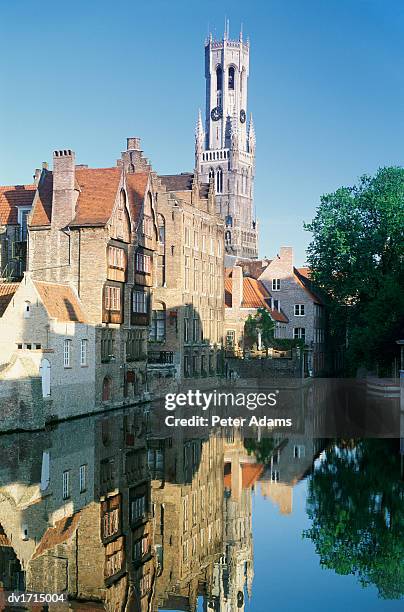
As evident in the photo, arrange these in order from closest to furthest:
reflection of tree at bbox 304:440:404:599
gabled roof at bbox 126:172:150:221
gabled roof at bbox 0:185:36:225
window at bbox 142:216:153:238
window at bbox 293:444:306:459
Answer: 1. reflection of tree at bbox 304:440:404:599
2. window at bbox 293:444:306:459
3. gabled roof at bbox 0:185:36:225
4. gabled roof at bbox 126:172:150:221
5. window at bbox 142:216:153:238

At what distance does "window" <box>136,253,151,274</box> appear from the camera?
55.4m

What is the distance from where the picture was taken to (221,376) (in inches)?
2837

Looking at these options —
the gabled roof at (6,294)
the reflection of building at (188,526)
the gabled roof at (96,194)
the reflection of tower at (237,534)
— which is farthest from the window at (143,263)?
the reflection of tower at (237,534)

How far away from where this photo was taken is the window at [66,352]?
44.8 meters

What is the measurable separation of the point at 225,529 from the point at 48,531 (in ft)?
14.4

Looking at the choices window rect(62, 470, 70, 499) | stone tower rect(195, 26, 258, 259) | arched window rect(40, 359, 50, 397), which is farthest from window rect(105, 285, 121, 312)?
stone tower rect(195, 26, 258, 259)

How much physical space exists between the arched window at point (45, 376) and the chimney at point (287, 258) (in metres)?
41.3

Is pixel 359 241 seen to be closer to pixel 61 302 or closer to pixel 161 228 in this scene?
pixel 161 228

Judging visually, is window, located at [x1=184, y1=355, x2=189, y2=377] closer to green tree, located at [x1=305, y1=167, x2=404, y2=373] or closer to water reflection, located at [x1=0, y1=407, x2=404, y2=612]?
green tree, located at [x1=305, y1=167, x2=404, y2=373]

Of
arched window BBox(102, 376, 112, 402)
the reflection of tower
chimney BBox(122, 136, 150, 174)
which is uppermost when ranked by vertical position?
chimney BBox(122, 136, 150, 174)

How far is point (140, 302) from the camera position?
5616cm

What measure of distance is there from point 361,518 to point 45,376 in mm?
22764

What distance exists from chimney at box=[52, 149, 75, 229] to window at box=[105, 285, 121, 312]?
14.7 ft

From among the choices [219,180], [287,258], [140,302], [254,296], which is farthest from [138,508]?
[219,180]
